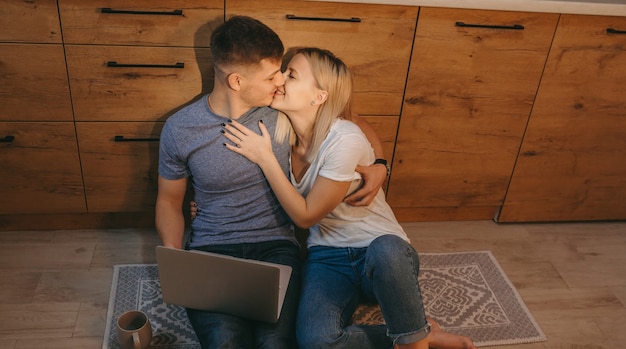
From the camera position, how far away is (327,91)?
1.59 metres

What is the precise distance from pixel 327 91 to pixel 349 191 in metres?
0.31

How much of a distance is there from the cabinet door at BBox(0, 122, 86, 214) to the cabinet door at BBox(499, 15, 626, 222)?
163 cm

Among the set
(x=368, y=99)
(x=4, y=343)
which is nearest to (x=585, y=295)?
(x=368, y=99)

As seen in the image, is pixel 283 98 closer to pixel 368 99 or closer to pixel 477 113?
pixel 368 99

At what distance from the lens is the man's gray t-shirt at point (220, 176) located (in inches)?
64.2

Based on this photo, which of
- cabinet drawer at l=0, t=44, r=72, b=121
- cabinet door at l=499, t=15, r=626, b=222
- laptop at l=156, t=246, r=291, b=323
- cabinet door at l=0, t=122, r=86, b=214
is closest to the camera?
laptop at l=156, t=246, r=291, b=323

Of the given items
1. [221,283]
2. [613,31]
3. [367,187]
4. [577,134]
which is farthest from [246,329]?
[613,31]

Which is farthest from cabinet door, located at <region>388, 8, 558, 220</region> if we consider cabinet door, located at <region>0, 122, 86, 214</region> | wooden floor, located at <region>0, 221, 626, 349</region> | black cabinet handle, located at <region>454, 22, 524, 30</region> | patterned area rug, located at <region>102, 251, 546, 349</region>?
cabinet door, located at <region>0, 122, 86, 214</region>

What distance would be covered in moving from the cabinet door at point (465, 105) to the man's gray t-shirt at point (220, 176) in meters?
0.58

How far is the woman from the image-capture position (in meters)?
1.50

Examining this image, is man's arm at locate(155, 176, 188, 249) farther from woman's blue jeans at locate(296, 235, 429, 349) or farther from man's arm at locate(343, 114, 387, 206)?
man's arm at locate(343, 114, 387, 206)

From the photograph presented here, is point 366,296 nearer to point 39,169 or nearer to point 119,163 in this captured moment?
point 119,163

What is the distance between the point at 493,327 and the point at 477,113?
744mm

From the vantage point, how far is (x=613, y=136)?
2164 mm
